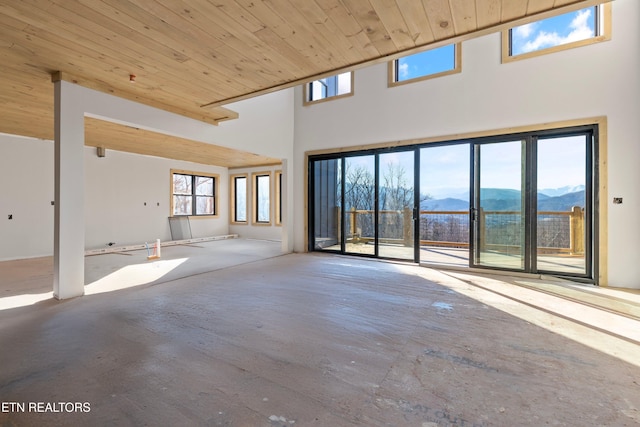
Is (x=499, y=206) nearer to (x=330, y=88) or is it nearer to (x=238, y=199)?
(x=330, y=88)

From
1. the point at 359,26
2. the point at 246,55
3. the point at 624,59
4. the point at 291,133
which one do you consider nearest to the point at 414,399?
the point at 359,26

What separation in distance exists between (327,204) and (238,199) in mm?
4897

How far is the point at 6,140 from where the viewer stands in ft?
19.8

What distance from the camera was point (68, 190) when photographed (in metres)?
3.54

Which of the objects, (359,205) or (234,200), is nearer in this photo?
(359,205)

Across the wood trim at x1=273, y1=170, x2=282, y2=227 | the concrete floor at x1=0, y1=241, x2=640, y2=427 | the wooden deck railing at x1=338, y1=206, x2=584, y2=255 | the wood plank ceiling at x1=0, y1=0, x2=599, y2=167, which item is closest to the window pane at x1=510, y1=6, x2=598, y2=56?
the wooden deck railing at x1=338, y1=206, x2=584, y2=255

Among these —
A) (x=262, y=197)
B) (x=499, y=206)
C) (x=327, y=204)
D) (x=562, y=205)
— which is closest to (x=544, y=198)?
(x=562, y=205)

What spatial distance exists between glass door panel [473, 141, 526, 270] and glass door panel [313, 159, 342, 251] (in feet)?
8.86

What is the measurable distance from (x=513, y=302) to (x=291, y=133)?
5.48 metres

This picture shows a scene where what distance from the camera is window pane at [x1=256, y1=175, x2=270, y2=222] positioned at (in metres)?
10.1

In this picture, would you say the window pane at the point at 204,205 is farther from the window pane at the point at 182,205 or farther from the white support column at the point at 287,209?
the white support column at the point at 287,209

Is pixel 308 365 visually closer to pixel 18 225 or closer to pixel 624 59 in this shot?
pixel 624 59

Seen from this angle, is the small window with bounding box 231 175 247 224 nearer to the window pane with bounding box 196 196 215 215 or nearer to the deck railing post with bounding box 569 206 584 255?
the window pane with bounding box 196 196 215 215

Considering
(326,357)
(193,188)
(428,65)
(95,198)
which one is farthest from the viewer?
(193,188)
